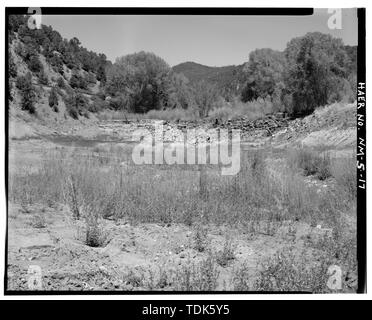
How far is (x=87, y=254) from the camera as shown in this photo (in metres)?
3.68

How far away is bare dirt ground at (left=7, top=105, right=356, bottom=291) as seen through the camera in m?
3.47

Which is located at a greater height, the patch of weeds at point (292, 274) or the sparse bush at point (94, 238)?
the sparse bush at point (94, 238)

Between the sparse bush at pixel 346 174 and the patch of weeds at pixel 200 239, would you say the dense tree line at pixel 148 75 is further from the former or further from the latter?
the patch of weeds at pixel 200 239

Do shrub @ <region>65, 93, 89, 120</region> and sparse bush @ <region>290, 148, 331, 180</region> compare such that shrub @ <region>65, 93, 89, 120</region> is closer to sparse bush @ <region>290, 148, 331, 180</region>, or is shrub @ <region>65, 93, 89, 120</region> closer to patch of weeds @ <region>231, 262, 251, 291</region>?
sparse bush @ <region>290, 148, 331, 180</region>

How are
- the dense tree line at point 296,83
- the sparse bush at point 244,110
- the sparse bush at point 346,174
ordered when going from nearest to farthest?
the sparse bush at point 346,174
the sparse bush at point 244,110
the dense tree line at point 296,83

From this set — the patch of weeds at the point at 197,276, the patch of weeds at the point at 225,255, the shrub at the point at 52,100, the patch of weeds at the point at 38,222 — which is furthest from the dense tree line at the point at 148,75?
the patch of weeds at the point at 197,276

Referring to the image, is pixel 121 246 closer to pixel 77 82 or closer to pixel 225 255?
pixel 225 255

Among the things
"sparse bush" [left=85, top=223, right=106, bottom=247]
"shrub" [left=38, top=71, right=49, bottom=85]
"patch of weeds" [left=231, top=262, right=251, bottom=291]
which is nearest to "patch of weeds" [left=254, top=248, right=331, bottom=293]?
"patch of weeds" [left=231, top=262, right=251, bottom=291]

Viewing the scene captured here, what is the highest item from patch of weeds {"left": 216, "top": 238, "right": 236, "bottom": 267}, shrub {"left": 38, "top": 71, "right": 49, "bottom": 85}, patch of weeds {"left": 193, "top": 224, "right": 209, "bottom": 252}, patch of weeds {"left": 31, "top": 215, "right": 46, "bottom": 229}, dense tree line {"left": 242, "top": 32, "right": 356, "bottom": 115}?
dense tree line {"left": 242, "top": 32, "right": 356, "bottom": 115}

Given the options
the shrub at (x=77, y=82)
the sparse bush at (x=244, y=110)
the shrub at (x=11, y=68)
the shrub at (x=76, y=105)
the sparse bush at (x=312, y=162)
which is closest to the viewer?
the shrub at (x=11, y=68)

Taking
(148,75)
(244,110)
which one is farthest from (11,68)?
(244,110)

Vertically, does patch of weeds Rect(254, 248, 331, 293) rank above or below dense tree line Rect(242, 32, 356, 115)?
below

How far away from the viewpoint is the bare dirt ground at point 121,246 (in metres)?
3.47

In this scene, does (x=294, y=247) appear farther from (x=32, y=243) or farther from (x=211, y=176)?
(x=32, y=243)
